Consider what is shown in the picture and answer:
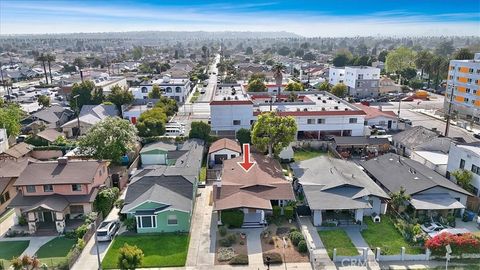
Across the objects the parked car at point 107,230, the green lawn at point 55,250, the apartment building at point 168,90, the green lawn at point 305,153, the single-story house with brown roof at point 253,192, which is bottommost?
the green lawn at point 55,250

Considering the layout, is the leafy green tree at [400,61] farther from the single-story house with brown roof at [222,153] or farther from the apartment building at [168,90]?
the single-story house with brown roof at [222,153]

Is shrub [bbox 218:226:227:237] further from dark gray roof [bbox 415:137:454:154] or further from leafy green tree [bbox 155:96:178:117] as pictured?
leafy green tree [bbox 155:96:178:117]

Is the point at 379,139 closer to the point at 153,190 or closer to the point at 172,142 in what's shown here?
the point at 172,142

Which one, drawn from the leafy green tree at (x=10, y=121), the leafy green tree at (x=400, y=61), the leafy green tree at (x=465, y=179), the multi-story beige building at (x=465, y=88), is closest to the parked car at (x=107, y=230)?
the leafy green tree at (x=10, y=121)

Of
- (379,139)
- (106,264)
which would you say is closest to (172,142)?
(106,264)

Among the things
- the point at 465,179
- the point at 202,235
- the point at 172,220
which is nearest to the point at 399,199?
the point at 465,179

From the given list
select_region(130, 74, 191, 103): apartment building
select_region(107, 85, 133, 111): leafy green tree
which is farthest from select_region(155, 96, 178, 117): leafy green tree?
select_region(130, 74, 191, 103): apartment building

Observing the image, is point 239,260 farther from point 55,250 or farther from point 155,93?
point 155,93
